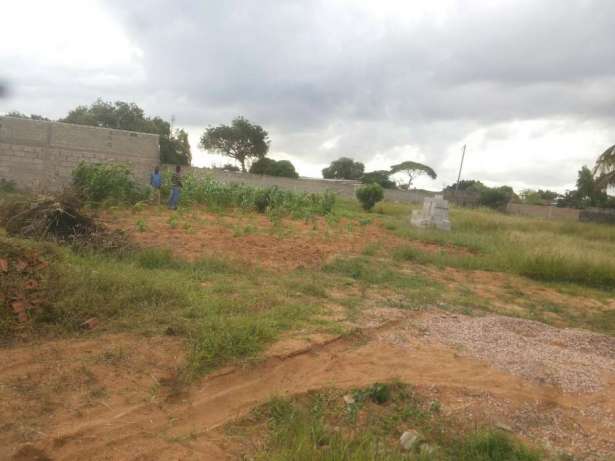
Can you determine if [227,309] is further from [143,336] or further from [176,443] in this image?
[176,443]

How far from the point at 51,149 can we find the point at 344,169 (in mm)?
36263

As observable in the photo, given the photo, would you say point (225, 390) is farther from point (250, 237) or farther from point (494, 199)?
point (494, 199)

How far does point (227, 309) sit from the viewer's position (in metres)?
4.83

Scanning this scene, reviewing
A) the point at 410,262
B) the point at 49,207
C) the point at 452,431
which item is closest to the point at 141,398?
the point at 452,431

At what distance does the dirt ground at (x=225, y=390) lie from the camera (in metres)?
2.87

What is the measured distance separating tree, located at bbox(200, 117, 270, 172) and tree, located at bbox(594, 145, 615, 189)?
73.4 feet

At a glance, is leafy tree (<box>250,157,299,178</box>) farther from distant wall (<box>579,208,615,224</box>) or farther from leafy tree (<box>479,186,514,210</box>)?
distant wall (<box>579,208,615,224</box>)

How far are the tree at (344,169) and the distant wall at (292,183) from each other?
16275 mm

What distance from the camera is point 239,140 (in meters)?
36.6

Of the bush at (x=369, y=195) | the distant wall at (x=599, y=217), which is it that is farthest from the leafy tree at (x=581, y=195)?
the bush at (x=369, y=195)

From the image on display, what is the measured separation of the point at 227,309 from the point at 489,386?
7.74 feet

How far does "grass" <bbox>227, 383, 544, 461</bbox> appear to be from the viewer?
9.14 ft

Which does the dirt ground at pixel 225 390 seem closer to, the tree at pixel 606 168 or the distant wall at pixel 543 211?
the tree at pixel 606 168

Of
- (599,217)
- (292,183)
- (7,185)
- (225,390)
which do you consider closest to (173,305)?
(225,390)
